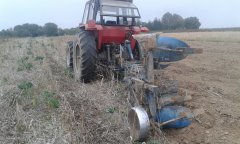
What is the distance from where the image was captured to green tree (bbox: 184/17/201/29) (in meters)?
57.6

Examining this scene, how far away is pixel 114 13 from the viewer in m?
7.77

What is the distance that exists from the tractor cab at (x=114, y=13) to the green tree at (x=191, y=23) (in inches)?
1981

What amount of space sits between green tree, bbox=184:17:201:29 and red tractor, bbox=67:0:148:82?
50.5 meters

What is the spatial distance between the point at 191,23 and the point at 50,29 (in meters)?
24.8

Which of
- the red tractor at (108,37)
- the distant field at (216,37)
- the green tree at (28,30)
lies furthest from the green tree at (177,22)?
the red tractor at (108,37)

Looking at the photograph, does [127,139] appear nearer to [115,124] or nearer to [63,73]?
[115,124]

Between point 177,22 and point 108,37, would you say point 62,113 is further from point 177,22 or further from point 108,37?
point 177,22

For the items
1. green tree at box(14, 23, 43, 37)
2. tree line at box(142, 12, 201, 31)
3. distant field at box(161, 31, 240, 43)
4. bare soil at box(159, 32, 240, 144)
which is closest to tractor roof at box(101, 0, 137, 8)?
bare soil at box(159, 32, 240, 144)

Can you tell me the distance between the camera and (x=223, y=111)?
5523mm

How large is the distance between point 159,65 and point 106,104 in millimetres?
1175

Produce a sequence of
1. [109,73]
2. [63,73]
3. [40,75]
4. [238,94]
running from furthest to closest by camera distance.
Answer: [63,73] → [40,75] → [109,73] → [238,94]

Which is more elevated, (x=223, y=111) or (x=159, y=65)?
(x=159, y=65)

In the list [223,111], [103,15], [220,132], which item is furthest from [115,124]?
[103,15]

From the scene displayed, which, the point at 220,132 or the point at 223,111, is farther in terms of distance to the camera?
the point at 223,111
